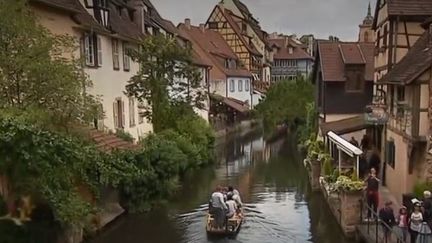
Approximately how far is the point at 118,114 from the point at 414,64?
14766 millimetres

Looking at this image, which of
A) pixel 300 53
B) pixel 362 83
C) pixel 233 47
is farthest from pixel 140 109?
pixel 300 53

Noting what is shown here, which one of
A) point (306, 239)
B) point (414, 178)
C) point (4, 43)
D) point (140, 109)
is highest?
point (4, 43)

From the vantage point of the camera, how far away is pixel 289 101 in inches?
2041

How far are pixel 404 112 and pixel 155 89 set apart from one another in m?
12.5

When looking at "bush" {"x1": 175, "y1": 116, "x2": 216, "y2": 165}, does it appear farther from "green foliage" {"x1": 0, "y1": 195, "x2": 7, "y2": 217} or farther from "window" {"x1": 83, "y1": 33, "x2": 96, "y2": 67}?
"green foliage" {"x1": 0, "y1": 195, "x2": 7, "y2": 217}

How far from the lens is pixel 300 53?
9275cm

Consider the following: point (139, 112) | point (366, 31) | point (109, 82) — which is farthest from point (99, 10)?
point (366, 31)

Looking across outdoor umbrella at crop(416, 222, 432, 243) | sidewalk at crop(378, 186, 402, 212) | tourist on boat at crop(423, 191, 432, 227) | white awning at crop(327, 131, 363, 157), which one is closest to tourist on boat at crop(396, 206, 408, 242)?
tourist on boat at crop(423, 191, 432, 227)

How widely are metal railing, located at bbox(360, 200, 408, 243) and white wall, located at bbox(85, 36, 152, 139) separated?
38.2ft

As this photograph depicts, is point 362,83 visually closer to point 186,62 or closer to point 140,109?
point 186,62

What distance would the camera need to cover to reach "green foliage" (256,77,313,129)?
2020 inches

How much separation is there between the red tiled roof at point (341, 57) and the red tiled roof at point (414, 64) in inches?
389

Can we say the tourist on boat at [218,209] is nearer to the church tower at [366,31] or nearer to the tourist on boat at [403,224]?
the tourist on boat at [403,224]

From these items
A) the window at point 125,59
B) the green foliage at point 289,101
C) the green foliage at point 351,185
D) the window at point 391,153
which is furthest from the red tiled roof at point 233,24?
the green foliage at point 351,185
